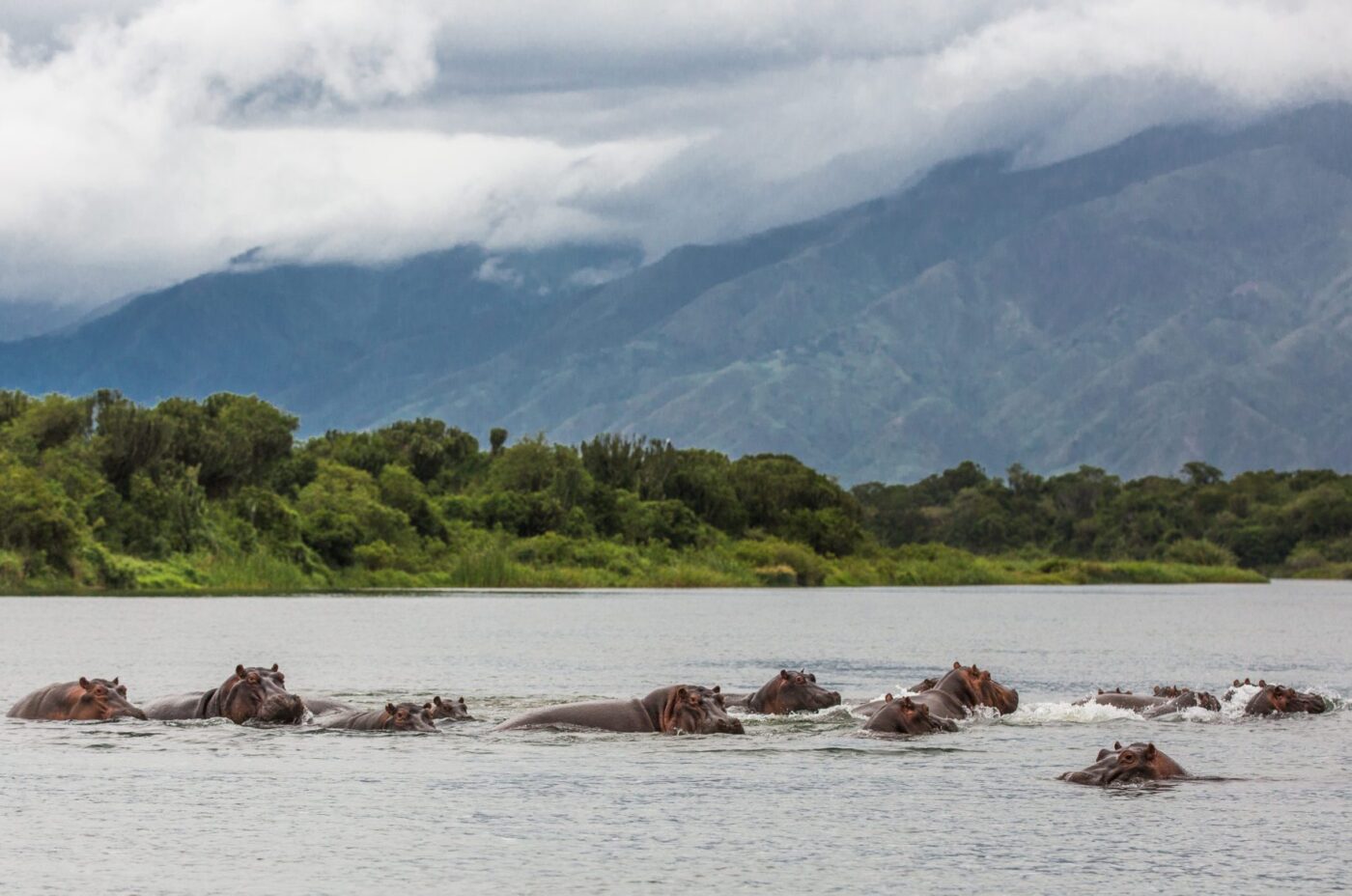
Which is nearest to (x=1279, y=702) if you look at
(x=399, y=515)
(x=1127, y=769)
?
(x=1127, y=769)

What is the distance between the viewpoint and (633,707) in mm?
31531

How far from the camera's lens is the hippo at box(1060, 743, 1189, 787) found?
2523cm

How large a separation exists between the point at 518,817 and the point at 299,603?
74.8 metres

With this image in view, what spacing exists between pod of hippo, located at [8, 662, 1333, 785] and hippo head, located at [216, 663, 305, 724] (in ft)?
0.05

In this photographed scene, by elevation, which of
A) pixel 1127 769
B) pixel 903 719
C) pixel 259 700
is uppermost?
pixel 259 700

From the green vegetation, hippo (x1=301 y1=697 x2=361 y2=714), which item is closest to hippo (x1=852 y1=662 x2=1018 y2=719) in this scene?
hippo (x1=301 y1=697 x2=361 y2=714)

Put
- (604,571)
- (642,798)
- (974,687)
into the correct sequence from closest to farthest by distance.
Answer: (642,798), (974,687), (604,571)

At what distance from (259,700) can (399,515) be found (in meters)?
90.9

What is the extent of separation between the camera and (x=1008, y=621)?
285 feet

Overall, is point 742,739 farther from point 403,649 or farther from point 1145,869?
point 403,649

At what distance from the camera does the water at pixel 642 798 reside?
63.3 ft

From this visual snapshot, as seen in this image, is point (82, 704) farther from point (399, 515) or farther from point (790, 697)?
point (399, 515)

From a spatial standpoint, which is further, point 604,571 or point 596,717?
point 604,571

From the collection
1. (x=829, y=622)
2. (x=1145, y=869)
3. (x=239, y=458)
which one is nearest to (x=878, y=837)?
(x=1145, y=869)
